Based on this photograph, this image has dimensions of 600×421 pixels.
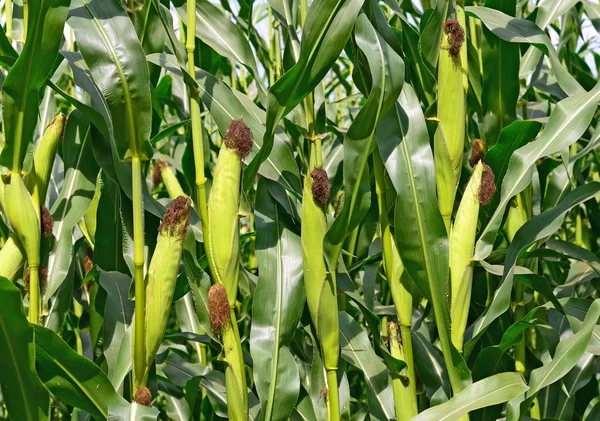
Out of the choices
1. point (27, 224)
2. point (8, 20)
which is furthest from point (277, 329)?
point (8, 20)

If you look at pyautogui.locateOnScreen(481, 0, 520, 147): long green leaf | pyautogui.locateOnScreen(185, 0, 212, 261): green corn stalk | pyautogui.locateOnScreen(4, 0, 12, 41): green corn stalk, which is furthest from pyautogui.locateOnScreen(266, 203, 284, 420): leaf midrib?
pyautogui.locateOnScreen(4, 0, 12, 41): green corn stalk

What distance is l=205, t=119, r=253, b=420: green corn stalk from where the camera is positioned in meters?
1.23

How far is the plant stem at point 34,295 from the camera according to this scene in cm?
134

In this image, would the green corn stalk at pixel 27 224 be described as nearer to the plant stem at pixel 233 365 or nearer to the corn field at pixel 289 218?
the corn field at pixel 289 218

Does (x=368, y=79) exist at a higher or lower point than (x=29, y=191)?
higher

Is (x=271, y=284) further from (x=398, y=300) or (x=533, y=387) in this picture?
(x=533, y=387)

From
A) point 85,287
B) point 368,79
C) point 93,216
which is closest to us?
point 368,79

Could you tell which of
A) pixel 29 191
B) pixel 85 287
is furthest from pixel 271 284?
pixel 85 287

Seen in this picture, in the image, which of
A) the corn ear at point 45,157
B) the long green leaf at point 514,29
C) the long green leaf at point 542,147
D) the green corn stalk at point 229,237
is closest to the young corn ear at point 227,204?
the green corn stalk at point 229,237

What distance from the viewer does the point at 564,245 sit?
1.80 m

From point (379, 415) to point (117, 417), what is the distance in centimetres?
59

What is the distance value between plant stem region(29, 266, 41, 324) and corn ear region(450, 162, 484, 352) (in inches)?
30.9

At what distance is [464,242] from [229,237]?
467 mm

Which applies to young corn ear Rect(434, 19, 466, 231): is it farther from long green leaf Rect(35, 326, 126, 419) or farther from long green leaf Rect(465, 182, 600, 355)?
long green leaf Rect(35, 326, 126, 419)
